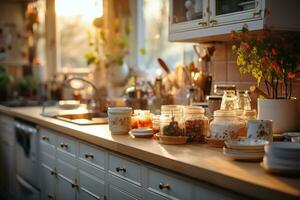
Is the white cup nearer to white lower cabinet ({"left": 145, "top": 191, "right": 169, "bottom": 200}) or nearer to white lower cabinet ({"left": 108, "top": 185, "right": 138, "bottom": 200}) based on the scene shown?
white lower cabinet ({"left": 108, "top": 185, "right": 138, "bottom": 200})

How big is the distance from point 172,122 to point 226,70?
2.68 feet

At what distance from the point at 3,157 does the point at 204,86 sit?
8.08 ft

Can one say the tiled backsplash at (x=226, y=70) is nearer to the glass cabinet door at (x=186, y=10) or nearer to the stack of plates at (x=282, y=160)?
the glass cabinet door at (x=186, y=10)

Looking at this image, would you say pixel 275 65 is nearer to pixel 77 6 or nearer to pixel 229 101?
pixel 229 101

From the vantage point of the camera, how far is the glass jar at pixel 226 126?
2035 millimetres

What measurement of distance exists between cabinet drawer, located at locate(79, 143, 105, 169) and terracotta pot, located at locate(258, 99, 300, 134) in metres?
0.84

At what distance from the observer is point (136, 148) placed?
6.77 feet

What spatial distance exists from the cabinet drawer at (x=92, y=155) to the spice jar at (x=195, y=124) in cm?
50

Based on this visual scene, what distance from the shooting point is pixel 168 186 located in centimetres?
188

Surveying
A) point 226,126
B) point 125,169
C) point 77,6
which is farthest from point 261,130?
point 77,6

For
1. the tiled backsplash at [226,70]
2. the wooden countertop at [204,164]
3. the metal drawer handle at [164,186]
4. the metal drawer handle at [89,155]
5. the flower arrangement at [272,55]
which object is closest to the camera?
the wooden countertop at [204,164]

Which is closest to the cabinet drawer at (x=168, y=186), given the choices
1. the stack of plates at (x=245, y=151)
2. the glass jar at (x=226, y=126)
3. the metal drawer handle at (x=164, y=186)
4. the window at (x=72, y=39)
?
the metal drawer handle at (x=164, y=186)

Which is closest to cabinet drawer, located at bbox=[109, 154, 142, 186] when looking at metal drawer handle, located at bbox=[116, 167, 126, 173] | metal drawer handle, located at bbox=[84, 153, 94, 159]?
metal drawer handle, located at bbox=[116, 167, 126, 173]

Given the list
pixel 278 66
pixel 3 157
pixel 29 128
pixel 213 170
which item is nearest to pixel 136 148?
pixel 213 170
